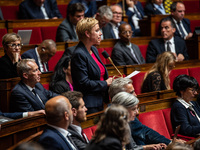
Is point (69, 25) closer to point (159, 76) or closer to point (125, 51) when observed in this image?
point (125, 51)

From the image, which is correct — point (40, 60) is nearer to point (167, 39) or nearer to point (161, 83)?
point (161, 83)

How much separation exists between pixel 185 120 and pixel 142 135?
0.29m

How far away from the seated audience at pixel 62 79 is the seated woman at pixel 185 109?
1.54 ft

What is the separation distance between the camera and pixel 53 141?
0.88 m

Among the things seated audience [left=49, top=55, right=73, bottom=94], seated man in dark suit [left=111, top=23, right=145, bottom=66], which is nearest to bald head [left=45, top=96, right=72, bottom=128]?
seated audience [left=49, top=55, right=73, bottom=94]

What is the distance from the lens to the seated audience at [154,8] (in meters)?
2.84

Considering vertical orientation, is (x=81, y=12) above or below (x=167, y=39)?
above

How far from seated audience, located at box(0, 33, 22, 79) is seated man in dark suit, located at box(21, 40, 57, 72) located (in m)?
0.14

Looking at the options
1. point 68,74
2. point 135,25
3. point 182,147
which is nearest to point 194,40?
point 135,25

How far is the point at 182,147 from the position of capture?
0.80 metres

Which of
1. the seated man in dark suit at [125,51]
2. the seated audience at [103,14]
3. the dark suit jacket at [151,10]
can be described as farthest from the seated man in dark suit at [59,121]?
the dark suit jacket at [151,10]

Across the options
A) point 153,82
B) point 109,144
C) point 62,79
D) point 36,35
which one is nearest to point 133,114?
point 109,144

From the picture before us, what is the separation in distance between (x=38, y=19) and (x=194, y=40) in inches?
43.3

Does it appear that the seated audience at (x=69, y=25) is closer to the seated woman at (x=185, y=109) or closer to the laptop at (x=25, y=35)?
the laptop at (x=25, y=35)
